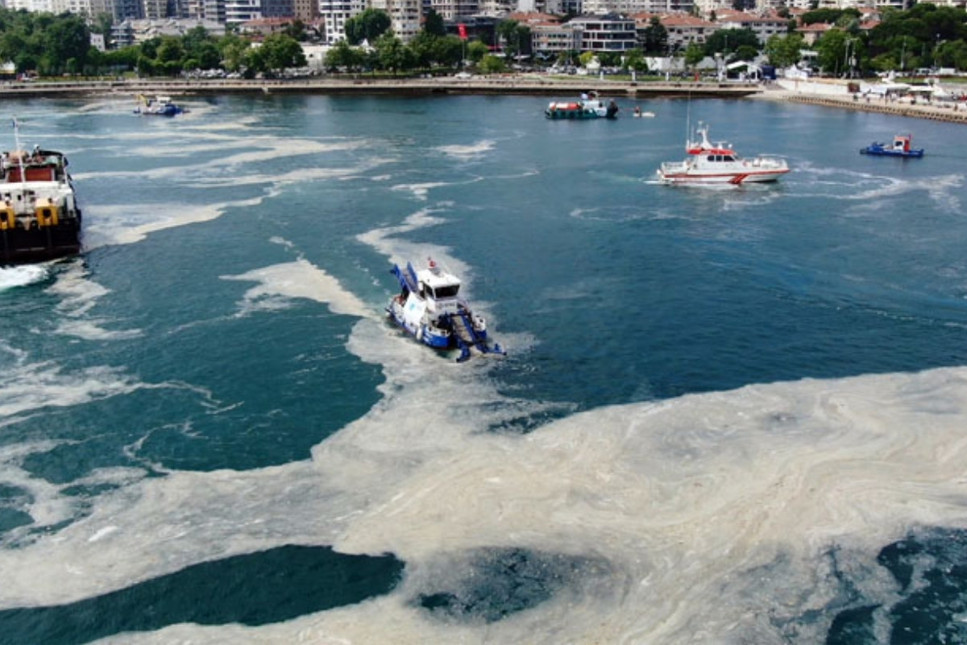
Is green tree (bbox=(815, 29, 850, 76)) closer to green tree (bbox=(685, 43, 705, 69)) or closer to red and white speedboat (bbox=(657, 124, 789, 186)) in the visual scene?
green tree (bbox=(685, 43, 705, 69))

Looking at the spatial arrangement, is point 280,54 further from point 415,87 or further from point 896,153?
point 896,153

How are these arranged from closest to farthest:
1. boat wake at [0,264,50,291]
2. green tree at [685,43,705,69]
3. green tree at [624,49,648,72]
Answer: boat wake at [0,264,50,291], green tree at [624,49,648,72], green tree at [685,43,705,69]

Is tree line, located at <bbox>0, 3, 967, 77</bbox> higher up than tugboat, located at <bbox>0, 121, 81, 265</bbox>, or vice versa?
tree line, located at <bbox>0, 3, 967, 77</bbox>

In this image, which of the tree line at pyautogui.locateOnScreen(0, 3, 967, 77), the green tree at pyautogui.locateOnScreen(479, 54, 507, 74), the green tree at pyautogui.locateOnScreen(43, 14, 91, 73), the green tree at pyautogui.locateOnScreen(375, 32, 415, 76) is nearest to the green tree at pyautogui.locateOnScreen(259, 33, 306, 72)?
the tree line at pyautogui.locateOnScreen(0, 3, 967, 77)

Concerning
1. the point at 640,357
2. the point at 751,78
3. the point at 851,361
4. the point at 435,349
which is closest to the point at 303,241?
the point at 435,349

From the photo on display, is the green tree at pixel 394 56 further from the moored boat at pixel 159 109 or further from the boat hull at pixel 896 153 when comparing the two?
the boat hull at pixel 896 153

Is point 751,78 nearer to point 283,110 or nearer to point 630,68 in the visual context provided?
point 630,68

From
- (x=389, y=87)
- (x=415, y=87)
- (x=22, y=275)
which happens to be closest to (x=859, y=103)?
(x=415, y=87)
